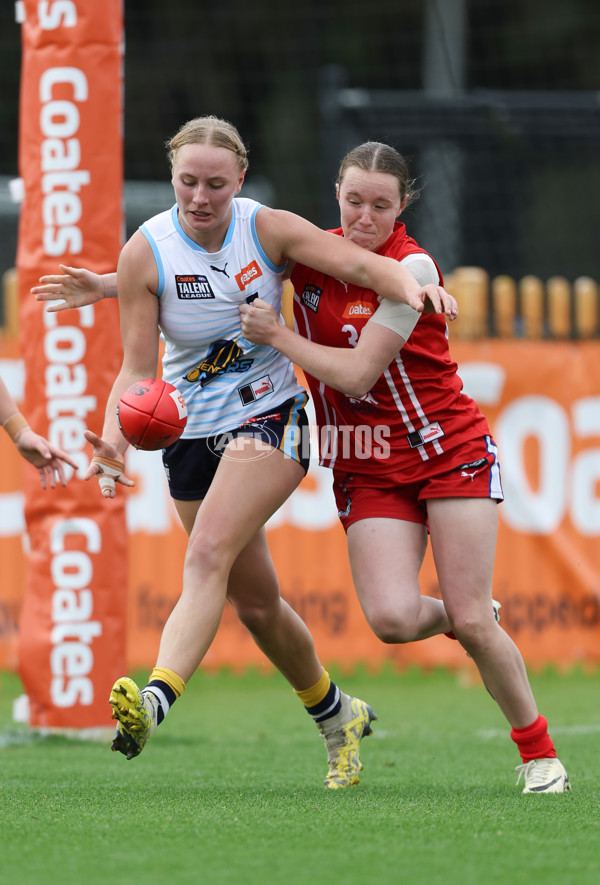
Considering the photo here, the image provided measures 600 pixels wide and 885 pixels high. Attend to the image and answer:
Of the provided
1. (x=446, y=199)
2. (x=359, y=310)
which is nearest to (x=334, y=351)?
(x=359, y=310)

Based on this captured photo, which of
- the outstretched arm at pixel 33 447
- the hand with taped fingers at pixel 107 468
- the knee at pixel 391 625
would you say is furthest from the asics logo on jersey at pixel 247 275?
the knee at pixel 391 625

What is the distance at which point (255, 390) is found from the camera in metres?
4.52

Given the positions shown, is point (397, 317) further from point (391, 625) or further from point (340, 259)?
point (391, 625)

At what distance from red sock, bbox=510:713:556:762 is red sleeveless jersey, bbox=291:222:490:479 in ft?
3.25

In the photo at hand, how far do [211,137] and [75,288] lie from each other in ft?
2.77

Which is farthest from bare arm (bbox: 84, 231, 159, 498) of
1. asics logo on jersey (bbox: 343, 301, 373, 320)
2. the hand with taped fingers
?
asics logo on jersey (bbox: 343, 301, 373, 320)

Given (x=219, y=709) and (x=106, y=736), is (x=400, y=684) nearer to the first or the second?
(x=219, y=709)

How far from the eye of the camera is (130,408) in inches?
166

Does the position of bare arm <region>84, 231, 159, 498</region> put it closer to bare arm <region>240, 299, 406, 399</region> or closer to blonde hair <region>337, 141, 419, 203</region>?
bare arm <region>240, 299, 406, 399</region>

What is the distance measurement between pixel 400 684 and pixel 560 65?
1620cm

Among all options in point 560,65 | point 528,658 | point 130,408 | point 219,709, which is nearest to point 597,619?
point 528,658

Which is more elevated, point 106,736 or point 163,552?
point 163,552

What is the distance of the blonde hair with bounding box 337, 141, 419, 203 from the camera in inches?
174


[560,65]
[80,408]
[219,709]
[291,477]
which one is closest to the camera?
[291,477]
